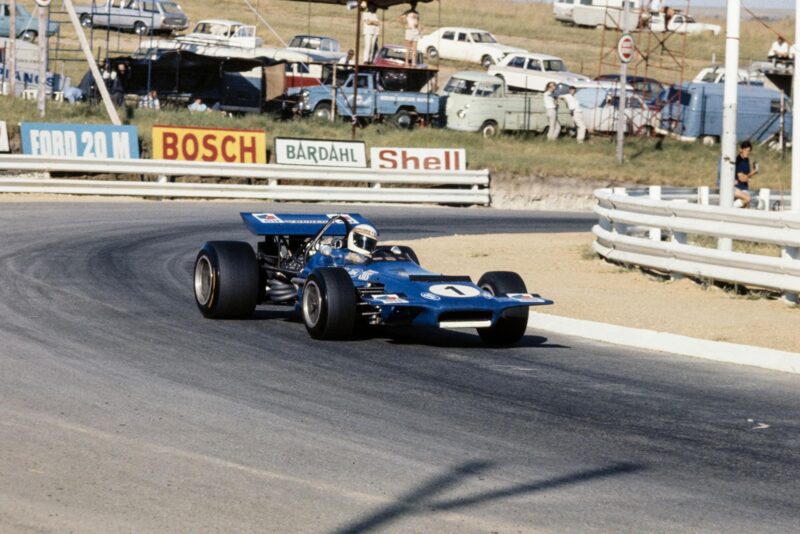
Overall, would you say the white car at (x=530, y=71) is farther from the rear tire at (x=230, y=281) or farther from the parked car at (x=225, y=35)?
the rear tire at (x=230, y=281)

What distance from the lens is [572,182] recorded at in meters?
32.5

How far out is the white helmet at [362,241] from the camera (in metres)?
11.6

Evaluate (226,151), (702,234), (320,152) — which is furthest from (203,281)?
(320,152)

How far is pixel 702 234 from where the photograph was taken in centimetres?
1534

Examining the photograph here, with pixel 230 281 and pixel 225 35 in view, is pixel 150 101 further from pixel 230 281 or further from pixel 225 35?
pixel 230 281

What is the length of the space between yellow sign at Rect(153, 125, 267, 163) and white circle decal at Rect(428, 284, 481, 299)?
18.2 meters

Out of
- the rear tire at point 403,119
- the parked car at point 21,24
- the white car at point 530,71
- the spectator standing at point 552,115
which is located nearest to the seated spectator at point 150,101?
the rear tire at point 403,119

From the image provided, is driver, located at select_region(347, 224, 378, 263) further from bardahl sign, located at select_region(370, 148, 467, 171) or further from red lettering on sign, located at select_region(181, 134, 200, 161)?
bardahl sign, located at select_region(370, 148, 467, 171)

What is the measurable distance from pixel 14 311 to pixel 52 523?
6.79 metres

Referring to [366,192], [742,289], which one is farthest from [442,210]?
[742,289]

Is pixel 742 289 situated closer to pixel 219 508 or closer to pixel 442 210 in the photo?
pixel 219 508

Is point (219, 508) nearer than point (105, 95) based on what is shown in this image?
Yes

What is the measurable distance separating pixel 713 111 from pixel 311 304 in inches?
1206

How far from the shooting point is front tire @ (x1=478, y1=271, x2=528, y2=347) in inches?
443
